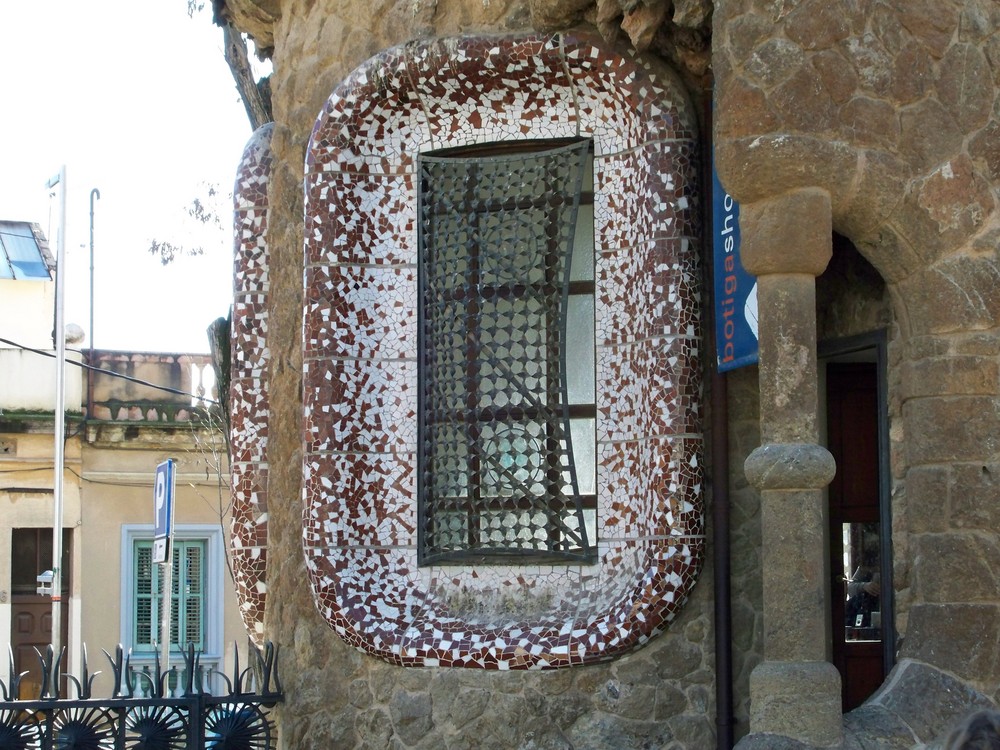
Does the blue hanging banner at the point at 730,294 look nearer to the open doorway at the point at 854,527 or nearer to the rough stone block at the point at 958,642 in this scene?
the open doorway at the point at 854,527

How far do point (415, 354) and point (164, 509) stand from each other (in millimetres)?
1888

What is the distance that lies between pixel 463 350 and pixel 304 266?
0.88 m

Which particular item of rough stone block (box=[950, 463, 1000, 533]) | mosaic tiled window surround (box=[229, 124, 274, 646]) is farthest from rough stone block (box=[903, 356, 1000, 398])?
mosaic tiled window surround (box=[229, 124, 274, 646])

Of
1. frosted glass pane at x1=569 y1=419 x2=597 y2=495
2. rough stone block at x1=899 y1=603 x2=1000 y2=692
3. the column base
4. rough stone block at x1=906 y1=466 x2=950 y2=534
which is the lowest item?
the column base

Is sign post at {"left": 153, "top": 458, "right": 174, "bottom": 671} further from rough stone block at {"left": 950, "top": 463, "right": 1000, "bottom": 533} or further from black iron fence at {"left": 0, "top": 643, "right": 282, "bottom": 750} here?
rough stone block at {"left": 950, "top": 463, "right": 1000, "bottom": 533}

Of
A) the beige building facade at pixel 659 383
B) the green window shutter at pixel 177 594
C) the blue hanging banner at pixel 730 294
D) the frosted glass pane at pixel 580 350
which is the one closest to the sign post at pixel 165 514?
the beige building facade at pixel 659 383

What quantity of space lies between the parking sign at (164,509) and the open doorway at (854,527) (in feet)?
10.9

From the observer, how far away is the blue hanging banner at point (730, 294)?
657cm

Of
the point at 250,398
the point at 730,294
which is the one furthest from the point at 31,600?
the point at 730,294

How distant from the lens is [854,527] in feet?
25.7

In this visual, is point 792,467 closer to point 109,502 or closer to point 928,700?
point 928,700

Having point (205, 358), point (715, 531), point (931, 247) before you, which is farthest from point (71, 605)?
point (931, 247)

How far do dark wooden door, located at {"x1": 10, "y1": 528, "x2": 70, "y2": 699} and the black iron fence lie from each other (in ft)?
37.7

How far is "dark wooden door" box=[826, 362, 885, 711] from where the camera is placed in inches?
302
